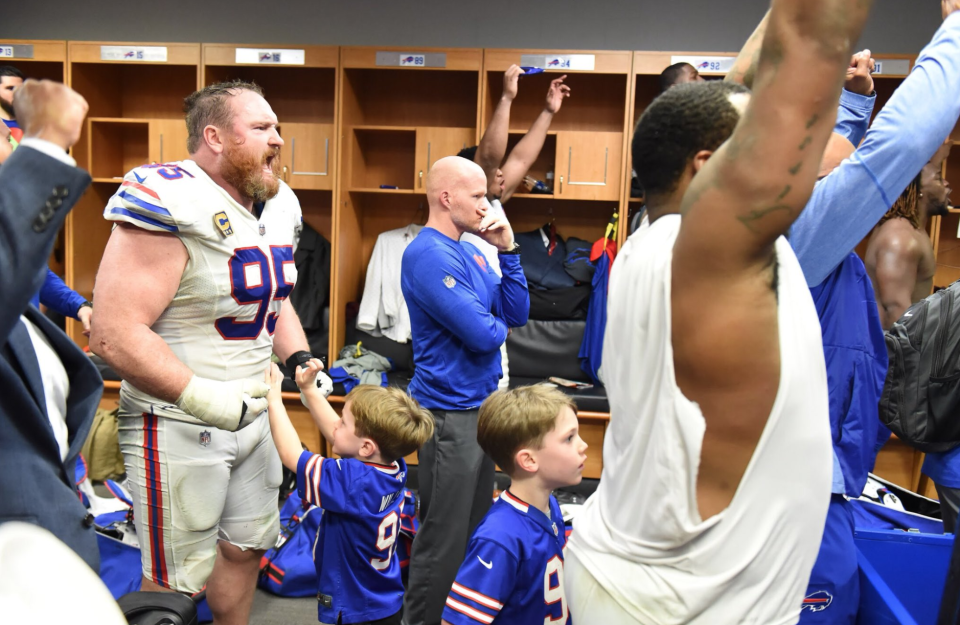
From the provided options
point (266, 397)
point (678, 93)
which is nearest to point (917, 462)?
point (266, 397)

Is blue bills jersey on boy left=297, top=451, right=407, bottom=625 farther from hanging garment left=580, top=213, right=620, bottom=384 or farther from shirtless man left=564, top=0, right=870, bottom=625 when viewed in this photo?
hanging garment left=580, top=213, right=620, bottom=384

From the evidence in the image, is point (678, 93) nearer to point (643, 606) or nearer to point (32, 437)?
point (643, 606)

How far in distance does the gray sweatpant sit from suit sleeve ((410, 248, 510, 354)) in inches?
10.8

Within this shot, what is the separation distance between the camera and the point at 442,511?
7.48 ft

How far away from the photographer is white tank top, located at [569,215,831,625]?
0.77 meters

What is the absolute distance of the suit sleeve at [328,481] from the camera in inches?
70.3

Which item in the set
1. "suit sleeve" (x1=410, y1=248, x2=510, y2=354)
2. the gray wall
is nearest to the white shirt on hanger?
"suit sleeve" (x1=410, y1=248, x2=510, y2=354)

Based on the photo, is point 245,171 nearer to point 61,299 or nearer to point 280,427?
point 280,427

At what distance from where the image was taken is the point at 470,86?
465cm

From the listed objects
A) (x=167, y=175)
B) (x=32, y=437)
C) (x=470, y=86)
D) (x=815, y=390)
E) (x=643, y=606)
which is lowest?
(x=643, y=606)

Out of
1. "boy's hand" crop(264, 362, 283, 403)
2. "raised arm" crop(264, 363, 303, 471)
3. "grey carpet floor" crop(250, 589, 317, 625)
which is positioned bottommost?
"grey carpet floor" crop(250, 589, 317, 625)

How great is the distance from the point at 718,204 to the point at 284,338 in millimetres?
1755

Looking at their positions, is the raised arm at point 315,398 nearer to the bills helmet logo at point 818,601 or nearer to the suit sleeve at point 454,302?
the suit sleeve at point 454,302

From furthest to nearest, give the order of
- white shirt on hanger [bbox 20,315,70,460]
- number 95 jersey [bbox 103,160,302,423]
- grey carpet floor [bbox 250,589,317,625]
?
grey carpet floor [bbox 250,589,317,625] → number 95 jersey [bbox 103,160,302,423] → white shirt on hanger [bbox 20,315,70,460]
